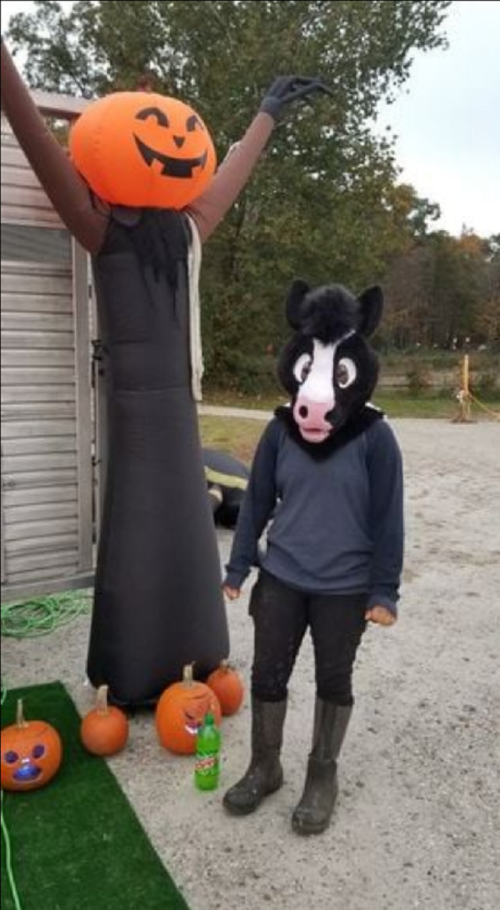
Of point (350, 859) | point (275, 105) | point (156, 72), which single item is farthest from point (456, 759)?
point (156, 72)

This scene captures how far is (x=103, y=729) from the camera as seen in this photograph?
255 cm

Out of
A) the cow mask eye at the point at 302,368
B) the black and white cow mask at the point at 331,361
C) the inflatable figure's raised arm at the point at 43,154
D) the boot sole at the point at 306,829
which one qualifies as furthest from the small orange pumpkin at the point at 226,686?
the inflatable figure's raised arm at the point at 43,154

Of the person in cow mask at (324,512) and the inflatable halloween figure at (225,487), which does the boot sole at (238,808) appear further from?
the inflatable halloween figure at (225,487)

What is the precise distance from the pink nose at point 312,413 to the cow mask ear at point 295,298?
0.26 metres

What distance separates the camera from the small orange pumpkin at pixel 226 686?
9.35 feet

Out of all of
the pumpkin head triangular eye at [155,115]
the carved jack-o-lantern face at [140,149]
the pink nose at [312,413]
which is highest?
the pumpkin head triangular eye at [155,115]

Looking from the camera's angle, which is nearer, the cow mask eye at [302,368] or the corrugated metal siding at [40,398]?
the corrugated metal siding at [40,398]

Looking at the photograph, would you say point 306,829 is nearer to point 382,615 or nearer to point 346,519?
point 382,615

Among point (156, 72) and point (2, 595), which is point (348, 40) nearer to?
point (156, 72)

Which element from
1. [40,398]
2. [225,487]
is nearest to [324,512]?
[40,398]

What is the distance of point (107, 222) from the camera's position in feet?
6.97

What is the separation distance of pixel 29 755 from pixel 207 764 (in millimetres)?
646

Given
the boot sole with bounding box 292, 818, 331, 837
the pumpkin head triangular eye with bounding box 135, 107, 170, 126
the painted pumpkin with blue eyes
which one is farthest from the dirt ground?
the pumpkin head triangular eye with bounding box 135, 107, 170, 126

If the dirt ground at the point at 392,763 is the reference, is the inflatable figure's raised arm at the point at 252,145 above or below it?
above
